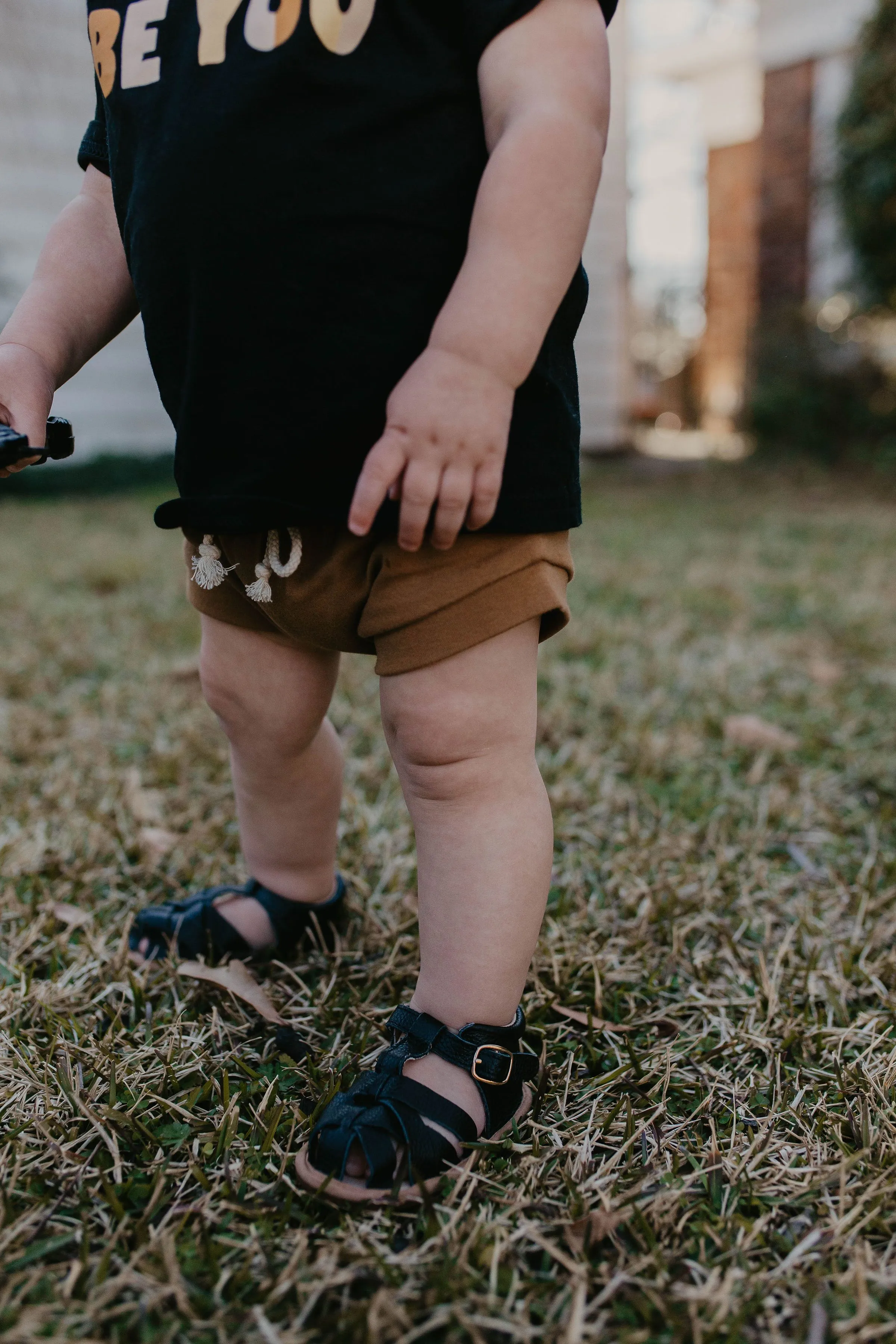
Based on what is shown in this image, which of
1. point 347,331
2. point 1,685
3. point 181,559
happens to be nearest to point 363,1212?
point 347,331

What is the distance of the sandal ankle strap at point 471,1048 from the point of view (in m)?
0.87

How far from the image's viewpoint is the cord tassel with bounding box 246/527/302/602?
88 centimetres

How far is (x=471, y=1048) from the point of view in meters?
0.87

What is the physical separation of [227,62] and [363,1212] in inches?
35.4

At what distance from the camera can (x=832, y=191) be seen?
5945 mm

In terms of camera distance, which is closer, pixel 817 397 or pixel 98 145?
pixel 98 145

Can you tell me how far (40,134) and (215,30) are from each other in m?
5.96

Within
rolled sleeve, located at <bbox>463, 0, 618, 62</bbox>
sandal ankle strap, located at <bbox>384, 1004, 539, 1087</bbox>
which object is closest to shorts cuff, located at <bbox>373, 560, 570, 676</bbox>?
sandal ankle strap, located at <bbox>384, 1004, 539, 1087</bbox>

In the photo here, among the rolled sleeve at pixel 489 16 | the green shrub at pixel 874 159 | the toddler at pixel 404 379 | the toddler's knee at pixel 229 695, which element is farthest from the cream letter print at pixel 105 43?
the green shrub at pixel 874 159

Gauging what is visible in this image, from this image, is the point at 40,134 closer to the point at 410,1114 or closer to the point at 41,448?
the point at 41,448

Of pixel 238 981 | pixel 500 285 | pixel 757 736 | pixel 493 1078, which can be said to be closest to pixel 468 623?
pixel 500 285

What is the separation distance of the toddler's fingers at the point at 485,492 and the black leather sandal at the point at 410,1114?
43cm

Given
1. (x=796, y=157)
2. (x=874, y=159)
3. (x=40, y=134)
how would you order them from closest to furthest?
(x=874, y=159), (x=40, y=134), (x=796, y=157)

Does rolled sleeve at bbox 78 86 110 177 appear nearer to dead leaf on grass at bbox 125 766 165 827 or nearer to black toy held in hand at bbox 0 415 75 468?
black toy held in hand at bbox 0 415 75 468
